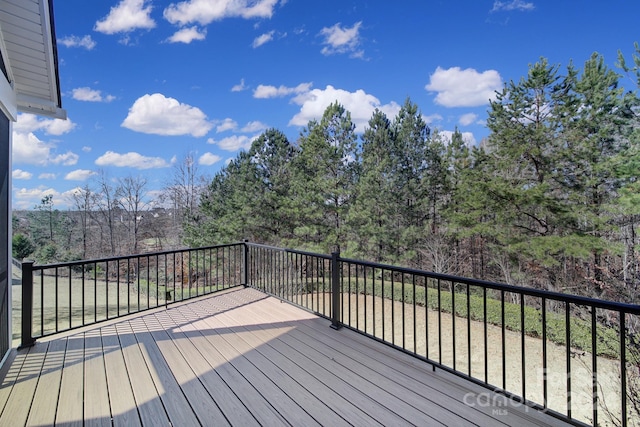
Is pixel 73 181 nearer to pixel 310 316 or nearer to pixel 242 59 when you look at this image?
pixel 242 59

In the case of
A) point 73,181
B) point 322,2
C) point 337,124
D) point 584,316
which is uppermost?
point 322,2

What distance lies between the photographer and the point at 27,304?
2.95m

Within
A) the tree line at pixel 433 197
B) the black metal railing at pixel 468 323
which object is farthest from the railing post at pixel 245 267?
the tree line at pixel 433 197

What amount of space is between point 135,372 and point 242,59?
44.4 ft

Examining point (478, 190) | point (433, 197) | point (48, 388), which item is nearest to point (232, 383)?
point (48, 388)

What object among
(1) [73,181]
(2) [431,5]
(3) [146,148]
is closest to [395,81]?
(2) [431,5]

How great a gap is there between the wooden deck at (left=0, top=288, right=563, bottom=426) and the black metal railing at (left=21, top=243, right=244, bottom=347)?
1.46 feet

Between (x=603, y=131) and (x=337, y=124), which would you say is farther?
(x=337, y=124)

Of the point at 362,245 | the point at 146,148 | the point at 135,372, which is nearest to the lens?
the point at 135,372

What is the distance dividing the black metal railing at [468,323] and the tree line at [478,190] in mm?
1774

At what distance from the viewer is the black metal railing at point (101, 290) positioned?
3088 millimetres

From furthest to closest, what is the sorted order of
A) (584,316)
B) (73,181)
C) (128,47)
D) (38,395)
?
(73,181) < (128,47) < (584,316) < (38,395)

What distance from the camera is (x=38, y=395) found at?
219 centimetres

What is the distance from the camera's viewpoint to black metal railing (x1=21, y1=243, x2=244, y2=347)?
10.1ft
